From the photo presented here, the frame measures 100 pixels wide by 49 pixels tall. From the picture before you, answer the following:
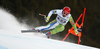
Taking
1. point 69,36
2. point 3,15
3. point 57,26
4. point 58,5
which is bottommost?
point 69,36

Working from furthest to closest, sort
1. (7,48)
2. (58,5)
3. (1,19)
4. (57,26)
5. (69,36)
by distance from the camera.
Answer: (69,36) < (58,5) < (1,19) < (57,26) < (7,48)

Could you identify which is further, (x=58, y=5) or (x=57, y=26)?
(x=58, y=5)

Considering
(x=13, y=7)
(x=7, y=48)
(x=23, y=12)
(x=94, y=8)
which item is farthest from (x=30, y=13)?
(x=7, y=48)

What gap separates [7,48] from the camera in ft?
3.43

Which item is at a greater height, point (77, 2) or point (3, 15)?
point (77, 2)

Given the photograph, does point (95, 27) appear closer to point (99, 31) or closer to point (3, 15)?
point (99, 31)

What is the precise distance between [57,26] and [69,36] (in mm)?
2539

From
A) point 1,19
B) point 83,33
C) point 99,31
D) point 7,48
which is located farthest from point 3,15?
point 7,48

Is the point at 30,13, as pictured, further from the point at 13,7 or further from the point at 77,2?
the point at 77,2

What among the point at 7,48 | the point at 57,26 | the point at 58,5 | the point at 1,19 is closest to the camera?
the point at 7,48

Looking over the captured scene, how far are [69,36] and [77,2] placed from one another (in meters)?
1.16

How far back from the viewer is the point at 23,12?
520 centimetres

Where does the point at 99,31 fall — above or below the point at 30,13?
below

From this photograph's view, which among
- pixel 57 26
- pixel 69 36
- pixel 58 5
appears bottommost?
pixel 69 36
